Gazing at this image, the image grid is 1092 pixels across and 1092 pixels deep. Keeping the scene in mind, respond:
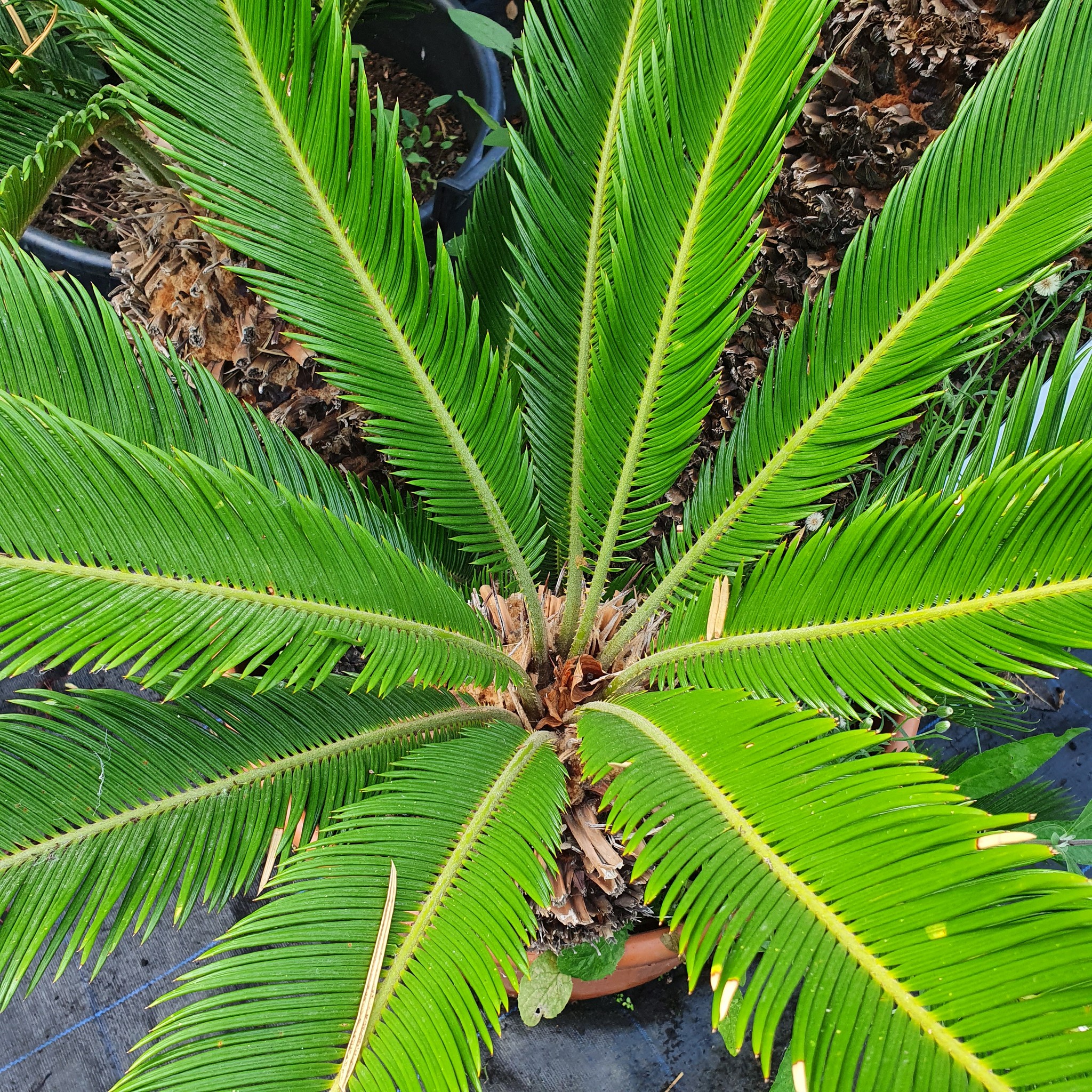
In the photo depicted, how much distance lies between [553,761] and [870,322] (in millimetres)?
621

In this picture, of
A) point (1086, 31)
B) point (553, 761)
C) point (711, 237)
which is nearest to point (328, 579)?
point (553, 761)

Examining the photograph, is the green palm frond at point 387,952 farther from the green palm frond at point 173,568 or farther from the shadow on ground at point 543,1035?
the shadow on ground at point 543,1035

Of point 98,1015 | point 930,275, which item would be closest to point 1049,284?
point 930,275

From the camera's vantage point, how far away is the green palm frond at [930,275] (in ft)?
2.53

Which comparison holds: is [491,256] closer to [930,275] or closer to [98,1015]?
[930,275]

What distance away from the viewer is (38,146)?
0.92m

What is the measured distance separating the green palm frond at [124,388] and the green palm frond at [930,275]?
53cm

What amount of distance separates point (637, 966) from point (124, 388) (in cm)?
105

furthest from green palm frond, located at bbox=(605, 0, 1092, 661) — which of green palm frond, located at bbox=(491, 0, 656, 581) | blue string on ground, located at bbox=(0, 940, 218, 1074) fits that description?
blue string on ground, located at bbox=(0, 940, 218, 1074)

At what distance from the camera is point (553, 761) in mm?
898

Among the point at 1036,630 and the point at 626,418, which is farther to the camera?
the point at 626,418

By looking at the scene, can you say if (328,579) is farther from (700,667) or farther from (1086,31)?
(1086,31)

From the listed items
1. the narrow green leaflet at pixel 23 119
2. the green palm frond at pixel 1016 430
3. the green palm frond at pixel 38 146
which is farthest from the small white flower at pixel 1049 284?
the narrow green leaflet at pixel 23 119

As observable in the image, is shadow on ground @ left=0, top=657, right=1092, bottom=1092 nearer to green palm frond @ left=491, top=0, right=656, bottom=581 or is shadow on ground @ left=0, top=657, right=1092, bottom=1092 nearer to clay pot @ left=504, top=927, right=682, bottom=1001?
clay pot @ left=504, top=927, right=682, bottom=1001
